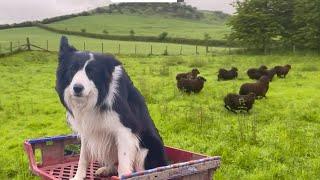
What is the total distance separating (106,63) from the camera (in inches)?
198

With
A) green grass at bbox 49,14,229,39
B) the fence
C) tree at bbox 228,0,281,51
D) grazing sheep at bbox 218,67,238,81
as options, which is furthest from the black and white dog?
green grass at bbox 49,14,229,39

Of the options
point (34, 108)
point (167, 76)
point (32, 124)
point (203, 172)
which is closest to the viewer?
point (203, 172)

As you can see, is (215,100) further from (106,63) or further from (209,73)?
(106,63)

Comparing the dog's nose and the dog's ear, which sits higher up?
the dog's ear

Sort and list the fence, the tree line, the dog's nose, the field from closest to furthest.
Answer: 1. the dog's nose
2. the field
3. the fence
4. the tree line

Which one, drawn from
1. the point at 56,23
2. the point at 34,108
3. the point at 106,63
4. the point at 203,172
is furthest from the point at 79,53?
the point at 56,23

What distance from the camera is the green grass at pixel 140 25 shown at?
218ft

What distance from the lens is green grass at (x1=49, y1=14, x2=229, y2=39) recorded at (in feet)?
218

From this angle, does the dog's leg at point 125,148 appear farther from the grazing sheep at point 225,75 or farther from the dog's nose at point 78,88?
the grazing sheep at point 225,75

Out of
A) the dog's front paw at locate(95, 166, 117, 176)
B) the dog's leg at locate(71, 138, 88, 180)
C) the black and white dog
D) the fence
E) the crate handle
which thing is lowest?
the fence

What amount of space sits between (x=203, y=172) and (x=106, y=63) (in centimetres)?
148

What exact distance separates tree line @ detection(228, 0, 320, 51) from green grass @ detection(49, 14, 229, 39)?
14.3m

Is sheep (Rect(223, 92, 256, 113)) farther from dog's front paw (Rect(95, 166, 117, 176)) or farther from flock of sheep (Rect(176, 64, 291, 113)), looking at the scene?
dog's front paw (Rect(95, 166, 117, 176))

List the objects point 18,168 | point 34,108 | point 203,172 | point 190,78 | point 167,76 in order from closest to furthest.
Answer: point 203,172 → point 18,168 → point 34,108 → point 190,78 → point 167,76
